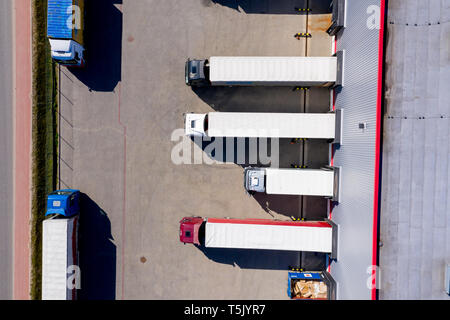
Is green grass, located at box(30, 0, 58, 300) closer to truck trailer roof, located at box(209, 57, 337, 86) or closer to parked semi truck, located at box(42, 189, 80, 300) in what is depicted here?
parked semi truck, located at box(42, 189, 80, 300)

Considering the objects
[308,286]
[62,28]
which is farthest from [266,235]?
[62,28]

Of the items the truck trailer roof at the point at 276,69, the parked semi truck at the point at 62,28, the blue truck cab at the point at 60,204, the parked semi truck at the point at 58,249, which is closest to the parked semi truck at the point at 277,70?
the truck trailer roof at the point at 276,69

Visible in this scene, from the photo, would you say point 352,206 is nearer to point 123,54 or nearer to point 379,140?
point 379,140

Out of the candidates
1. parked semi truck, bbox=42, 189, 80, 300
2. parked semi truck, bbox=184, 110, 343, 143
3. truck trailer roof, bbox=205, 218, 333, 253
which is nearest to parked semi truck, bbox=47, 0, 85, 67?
parked semi truck, bbox=42, 189, 80, 300

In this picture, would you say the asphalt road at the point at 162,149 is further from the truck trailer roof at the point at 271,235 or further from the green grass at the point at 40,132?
the truck trailer roof at the point at 271,235

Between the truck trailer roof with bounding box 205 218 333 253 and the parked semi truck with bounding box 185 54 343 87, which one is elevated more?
the parked semi truck with bounding box 185 54 343 87
